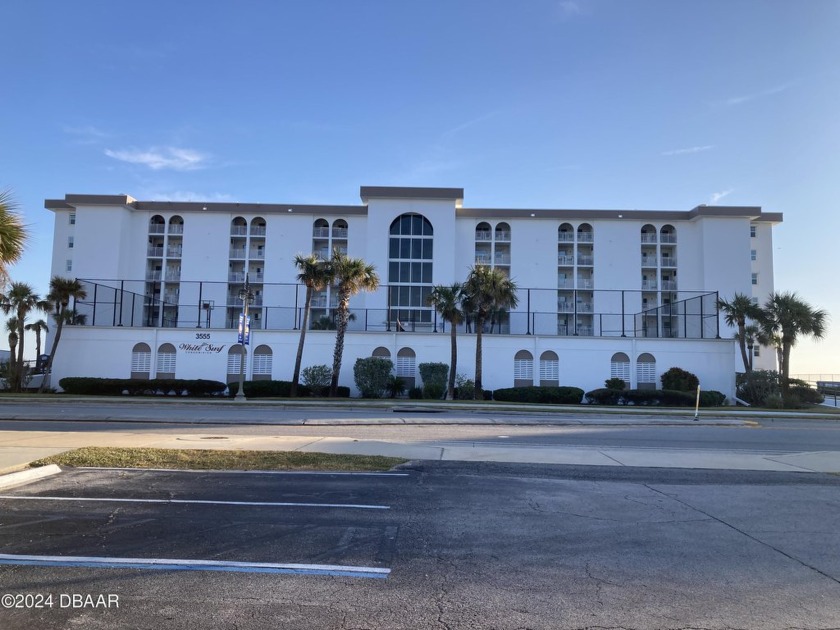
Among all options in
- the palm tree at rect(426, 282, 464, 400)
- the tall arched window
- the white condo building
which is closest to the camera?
the palm tree at rect(426, 282, 464, 400)

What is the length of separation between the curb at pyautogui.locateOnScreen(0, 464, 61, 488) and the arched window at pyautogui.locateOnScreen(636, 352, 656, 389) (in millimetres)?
38436

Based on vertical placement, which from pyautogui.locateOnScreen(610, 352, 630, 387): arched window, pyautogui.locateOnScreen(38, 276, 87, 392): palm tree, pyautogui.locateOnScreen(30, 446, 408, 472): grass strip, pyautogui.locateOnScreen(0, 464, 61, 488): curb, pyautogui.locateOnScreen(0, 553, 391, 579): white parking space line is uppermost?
pyautogui.locateOnScreen(38, 276, 87, 392): palm tree

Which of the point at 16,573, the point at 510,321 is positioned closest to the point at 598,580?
the point at 16,573

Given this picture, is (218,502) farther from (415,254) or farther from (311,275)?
(415,254)

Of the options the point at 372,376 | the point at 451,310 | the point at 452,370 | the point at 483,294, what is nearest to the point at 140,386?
the point at 372,376

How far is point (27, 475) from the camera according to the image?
9539mm

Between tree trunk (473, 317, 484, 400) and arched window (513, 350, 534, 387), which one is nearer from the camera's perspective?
tree trunk (473, 317, 484, 400)

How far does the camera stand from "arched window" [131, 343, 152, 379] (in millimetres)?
42688

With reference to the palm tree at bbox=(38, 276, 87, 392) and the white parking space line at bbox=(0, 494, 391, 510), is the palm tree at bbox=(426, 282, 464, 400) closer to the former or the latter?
the palm tree at bbox=(38, 276, 87, 392)

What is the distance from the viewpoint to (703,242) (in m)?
60.5

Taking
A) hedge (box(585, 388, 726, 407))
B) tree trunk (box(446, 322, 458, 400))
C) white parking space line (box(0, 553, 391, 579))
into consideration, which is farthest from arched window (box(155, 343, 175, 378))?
white parking space line (box(0, 553, 391, 579))

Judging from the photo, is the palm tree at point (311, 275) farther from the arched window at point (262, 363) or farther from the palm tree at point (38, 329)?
the palm tree at point (38, 329)

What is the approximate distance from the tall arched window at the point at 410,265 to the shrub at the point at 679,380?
931 inches

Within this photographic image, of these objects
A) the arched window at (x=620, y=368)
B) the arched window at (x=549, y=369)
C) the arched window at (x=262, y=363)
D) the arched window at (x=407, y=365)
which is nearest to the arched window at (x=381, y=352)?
the arched window at (x=407, y=365)
